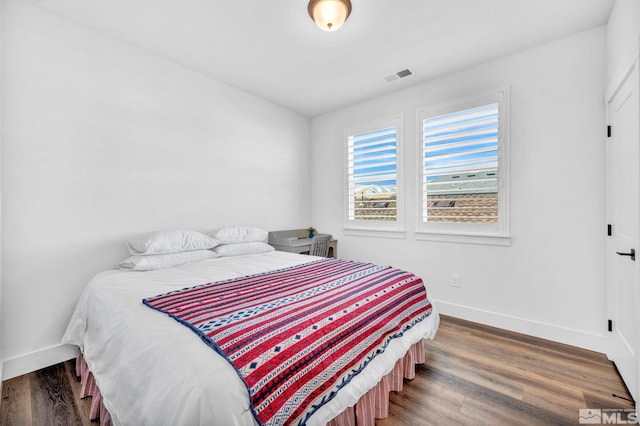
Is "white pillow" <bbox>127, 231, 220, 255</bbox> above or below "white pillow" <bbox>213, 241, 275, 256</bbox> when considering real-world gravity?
above

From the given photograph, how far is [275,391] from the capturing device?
38.4 inches

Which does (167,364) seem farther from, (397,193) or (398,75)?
(398,75)

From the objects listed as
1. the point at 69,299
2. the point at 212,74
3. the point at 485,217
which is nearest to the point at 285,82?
the point at 212,74

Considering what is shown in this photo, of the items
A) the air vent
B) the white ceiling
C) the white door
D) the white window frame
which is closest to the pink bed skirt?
the white door

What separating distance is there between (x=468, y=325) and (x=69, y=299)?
3639 millimetres

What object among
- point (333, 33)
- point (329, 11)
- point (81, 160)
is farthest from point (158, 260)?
point (333, 33)

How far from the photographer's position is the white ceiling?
82.7 inches

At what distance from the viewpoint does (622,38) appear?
1938 mm

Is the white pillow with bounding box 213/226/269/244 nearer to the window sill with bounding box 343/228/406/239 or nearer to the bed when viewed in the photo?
the bed

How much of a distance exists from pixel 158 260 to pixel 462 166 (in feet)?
10.2

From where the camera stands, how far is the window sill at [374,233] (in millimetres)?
3555

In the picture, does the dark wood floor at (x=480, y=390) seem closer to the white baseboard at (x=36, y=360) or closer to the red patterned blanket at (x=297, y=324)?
the white baseboard at (x=36, y=360)

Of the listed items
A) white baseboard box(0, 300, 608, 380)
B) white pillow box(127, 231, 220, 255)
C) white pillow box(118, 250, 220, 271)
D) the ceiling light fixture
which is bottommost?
white baseboard box(0, 300, 608, 380)

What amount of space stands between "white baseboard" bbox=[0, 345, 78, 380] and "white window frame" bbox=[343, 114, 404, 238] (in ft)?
10.4
